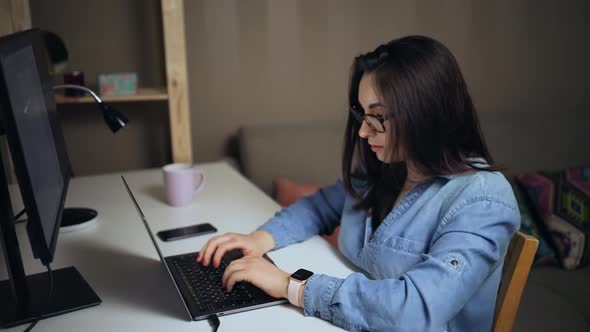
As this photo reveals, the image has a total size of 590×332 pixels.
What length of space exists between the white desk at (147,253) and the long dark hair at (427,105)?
300mm

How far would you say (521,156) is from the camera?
2.53m

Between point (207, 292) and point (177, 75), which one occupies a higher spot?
point (177, 75)

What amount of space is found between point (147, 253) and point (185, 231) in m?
0.13

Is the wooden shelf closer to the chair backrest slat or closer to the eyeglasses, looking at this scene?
the eyeglasses

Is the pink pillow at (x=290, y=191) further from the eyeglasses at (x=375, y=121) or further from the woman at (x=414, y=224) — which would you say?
the eyeglasses at (x=375, y=121)

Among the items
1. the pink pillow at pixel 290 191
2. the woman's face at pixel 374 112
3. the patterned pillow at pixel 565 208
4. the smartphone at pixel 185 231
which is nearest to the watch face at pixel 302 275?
the woman's face at pixel 374 112

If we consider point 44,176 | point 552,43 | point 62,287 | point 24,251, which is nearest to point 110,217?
point 24,251

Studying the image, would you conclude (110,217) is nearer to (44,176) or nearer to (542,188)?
(44,176)

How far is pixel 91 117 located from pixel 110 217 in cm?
80

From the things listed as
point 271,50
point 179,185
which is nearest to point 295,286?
point 179,185

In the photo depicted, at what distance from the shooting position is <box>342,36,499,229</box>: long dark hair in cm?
103

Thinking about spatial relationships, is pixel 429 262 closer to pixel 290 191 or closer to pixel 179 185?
pixel 179 185

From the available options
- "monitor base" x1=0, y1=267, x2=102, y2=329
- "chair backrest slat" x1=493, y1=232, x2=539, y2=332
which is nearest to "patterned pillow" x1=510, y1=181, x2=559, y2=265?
"chair backrest slat" x1=493, y1=232, x2=539, y2=332

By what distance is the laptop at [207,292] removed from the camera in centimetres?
94
